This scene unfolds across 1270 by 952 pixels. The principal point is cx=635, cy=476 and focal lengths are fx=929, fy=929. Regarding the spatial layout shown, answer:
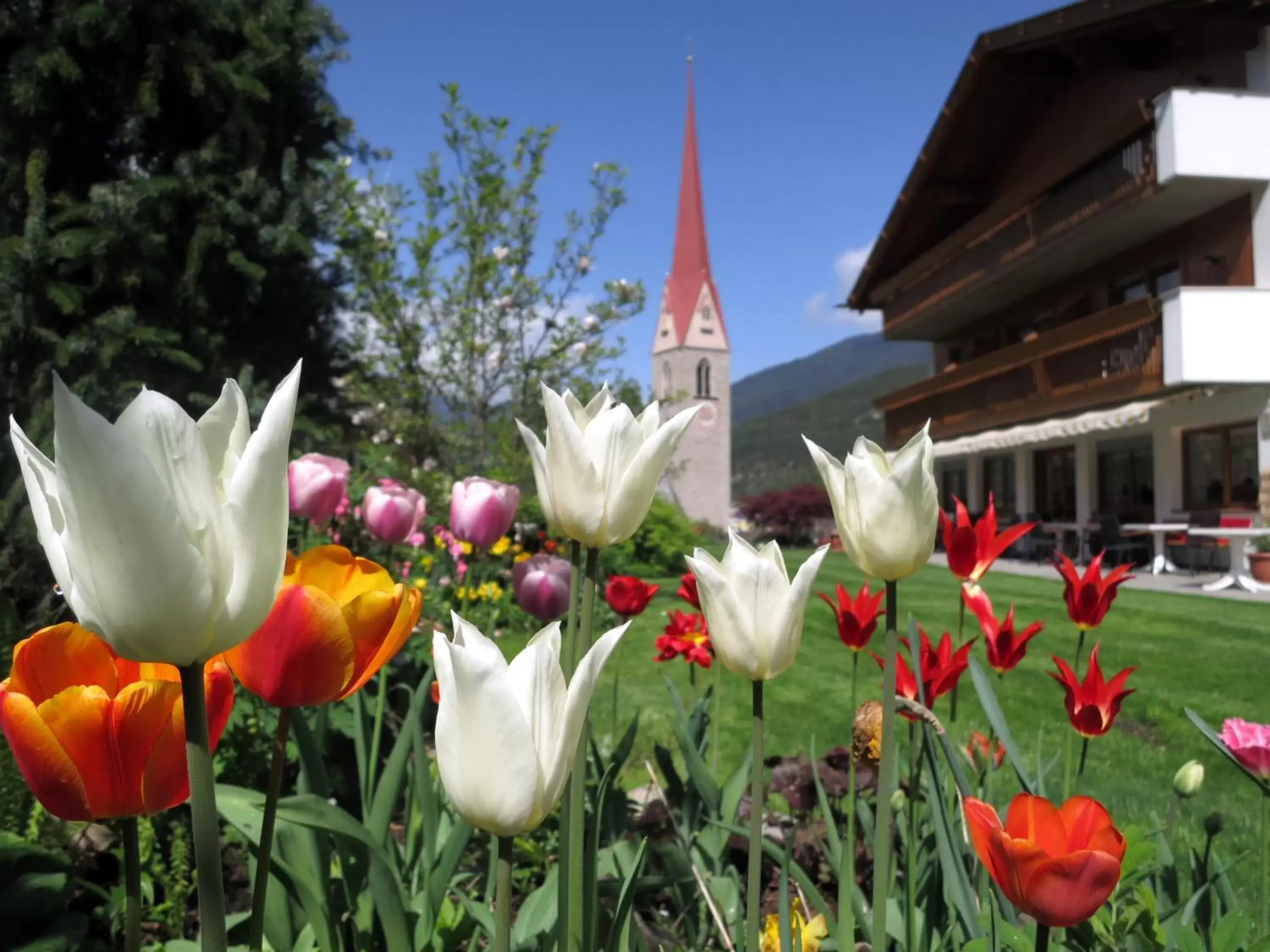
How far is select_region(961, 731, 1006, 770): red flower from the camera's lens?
1.79 metres

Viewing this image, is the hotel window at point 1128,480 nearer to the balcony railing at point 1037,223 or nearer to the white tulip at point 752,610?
the balcony railing at point 1037,223

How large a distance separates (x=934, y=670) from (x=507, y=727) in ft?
3.41

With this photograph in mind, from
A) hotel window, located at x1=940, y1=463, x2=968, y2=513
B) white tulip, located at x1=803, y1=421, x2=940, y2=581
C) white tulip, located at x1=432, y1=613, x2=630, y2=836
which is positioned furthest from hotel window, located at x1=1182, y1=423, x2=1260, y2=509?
white tulip, located at x1=432, y1=613, x2=630, y2=836

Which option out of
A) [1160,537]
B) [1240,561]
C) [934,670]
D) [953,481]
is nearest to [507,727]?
[934,670]

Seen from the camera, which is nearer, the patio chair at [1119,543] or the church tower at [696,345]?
the patio chair at [1119,543]

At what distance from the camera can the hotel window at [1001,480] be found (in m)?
20.5

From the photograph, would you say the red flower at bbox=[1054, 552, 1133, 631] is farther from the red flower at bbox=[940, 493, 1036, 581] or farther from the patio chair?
the patio chair

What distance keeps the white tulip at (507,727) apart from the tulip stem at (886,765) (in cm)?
34

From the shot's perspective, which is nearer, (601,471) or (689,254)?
(601,471)

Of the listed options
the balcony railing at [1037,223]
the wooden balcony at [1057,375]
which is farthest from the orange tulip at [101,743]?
the balcony railing at [1037,223]

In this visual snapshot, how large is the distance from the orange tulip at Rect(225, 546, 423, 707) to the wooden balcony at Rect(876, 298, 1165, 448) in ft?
32.0

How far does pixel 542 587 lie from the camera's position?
78.6 inches

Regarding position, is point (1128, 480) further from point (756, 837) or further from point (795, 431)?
point (795, 431)

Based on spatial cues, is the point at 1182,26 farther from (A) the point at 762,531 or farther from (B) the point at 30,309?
(A) the point at 762,531
